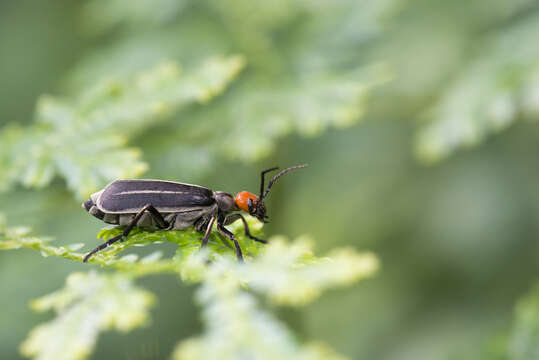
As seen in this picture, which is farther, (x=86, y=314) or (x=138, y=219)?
(x=138, y=219)

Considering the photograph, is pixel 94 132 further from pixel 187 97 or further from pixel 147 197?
pixel 147 197

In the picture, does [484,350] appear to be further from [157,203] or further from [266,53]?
[266,53]

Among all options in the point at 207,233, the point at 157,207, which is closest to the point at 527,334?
the point at 207,233

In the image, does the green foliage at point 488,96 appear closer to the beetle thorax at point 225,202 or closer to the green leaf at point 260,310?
the beetle thorax at point 225,202

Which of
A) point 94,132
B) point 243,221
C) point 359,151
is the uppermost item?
point 359,151

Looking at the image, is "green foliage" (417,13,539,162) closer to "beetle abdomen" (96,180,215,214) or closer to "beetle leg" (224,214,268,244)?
"beetle leg" (224,214,268,244)

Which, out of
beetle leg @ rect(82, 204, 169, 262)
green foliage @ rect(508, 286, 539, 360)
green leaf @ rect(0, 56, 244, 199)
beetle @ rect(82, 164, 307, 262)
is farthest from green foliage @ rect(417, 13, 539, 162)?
beetle leg @ rect(82, 204, 169, 262)
